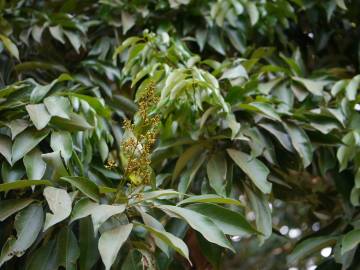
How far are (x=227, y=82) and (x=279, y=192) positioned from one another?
1.02 ft

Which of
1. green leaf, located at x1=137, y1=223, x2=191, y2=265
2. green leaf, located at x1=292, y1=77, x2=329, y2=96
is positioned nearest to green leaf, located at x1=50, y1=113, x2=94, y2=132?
green leaf, located at x1=137, y1=223, x2=191, y2=265

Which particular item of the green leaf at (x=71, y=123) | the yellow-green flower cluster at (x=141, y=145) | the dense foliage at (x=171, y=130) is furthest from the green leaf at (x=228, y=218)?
the green leaf at (x=71, y=123)

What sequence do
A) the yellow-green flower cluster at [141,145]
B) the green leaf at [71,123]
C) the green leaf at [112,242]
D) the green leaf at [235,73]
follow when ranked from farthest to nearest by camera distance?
the green leaf at [235,73]
the green leaf at [71,123]
the yellow-green flower cluster at [141,145]
the green leaf at [112,242]

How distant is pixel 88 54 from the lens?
69.7 inches

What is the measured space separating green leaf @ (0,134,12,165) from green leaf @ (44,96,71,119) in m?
0.10

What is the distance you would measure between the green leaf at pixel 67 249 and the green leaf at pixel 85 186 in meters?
0.09

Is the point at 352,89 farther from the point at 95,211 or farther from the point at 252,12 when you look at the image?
the point at 95,211

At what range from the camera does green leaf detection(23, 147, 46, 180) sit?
1107mm

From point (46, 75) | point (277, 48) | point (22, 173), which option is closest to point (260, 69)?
point (277, 48)

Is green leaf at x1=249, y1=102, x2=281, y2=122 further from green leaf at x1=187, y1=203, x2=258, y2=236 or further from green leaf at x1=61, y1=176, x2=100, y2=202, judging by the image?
green leaf at x1=61, y1=176, x2=100, y2=202

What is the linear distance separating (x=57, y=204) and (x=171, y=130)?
18.3 inches

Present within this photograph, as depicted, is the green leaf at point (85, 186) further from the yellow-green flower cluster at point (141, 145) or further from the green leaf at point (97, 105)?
the green leaf at point (97, 105)

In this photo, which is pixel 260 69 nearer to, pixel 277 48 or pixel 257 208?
pixel 277 48

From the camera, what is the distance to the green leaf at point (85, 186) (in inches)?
39.9
